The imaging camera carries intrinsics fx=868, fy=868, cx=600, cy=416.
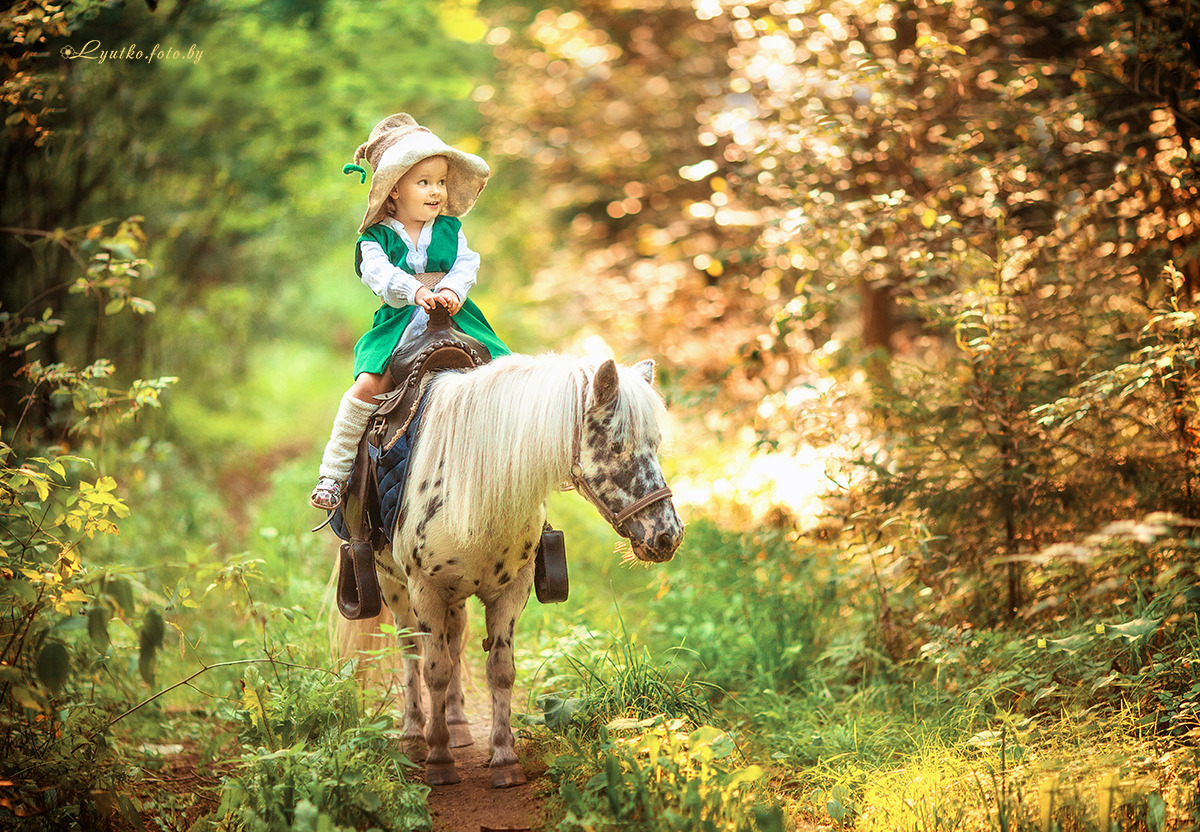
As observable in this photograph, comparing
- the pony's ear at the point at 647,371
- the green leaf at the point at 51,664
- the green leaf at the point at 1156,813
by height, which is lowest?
the green leaf at the point at 1156,813

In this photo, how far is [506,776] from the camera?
12.3ft

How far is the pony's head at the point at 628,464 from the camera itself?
3.31 m

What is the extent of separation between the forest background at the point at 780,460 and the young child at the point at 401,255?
0.79 meters

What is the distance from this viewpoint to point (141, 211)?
8.51 meters

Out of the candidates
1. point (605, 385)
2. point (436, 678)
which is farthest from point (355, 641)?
point (605, 385)

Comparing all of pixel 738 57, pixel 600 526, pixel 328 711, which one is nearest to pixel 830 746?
pixel 328 711

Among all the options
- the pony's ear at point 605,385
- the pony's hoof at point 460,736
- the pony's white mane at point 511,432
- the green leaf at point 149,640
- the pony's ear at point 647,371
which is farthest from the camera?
the pony's hoof at point 460,736

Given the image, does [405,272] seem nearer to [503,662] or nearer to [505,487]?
[505,487]

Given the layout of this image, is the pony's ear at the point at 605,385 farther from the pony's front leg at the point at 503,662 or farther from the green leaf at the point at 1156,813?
the green leaf at the point at 1156,813

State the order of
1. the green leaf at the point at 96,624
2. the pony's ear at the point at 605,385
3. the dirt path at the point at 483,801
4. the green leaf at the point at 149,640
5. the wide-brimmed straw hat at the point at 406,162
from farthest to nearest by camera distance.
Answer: the wide-brimmed straw hat at the point at 406,162
the dirt path at the point at 483,801
the pony's ear at the point at 605,385
the green leaf at the point at 149,640
the green leaf at the point at 96,624

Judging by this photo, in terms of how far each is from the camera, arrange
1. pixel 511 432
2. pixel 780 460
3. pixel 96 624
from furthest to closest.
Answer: pixel 780 460 < pixel 511 432 < pixel 96 624

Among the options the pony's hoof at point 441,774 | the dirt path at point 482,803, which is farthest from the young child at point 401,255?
the dirt path at point 482,803

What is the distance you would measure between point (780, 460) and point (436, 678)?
469 centimetres

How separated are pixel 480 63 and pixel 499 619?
12.0 m
